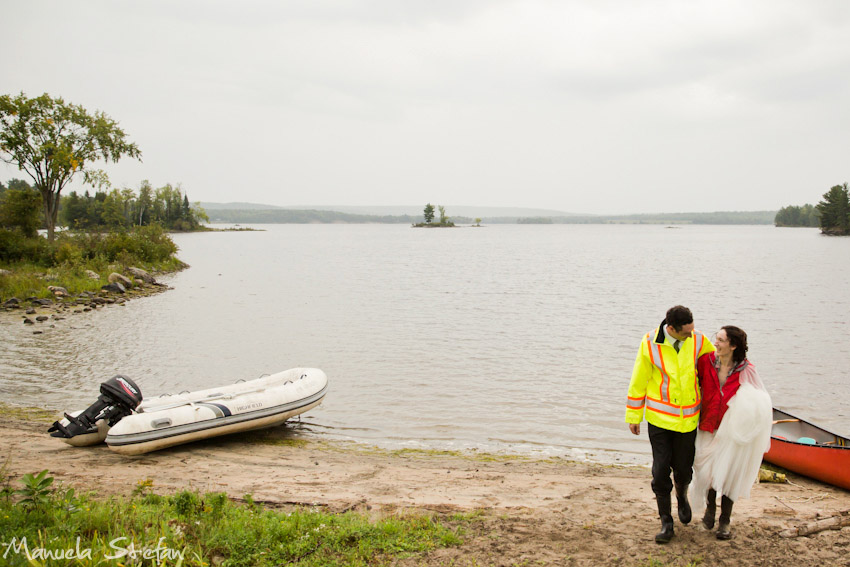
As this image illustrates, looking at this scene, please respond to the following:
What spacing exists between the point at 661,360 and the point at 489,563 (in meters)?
2.19

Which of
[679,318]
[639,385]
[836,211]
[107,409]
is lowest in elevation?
[107,409]

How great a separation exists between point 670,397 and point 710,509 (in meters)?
1.16

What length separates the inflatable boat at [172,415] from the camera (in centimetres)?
822

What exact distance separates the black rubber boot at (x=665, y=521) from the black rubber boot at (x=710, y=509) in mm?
355

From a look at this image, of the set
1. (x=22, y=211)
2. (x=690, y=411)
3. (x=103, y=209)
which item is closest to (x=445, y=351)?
(x=690, y=411)

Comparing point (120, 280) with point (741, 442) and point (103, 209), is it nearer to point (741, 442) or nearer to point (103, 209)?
point (741, 442)

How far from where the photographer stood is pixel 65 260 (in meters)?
27.3

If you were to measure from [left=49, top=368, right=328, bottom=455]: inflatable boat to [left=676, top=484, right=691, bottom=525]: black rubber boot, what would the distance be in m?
6.59

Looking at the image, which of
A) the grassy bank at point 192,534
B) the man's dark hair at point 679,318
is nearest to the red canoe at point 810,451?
the man's dark hair at point 679,318

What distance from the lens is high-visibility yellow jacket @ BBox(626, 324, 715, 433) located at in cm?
482

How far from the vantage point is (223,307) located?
84.9 feet

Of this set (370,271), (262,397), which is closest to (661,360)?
(262,397)

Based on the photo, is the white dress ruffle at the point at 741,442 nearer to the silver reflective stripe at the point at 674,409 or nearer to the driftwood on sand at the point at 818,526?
the silver reflective stripe at the point at 674,409

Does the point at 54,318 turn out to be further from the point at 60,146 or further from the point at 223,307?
the point at 60,146
